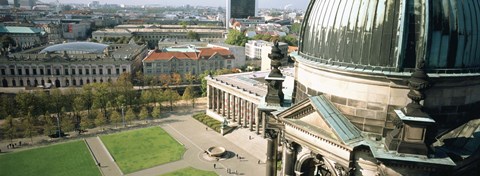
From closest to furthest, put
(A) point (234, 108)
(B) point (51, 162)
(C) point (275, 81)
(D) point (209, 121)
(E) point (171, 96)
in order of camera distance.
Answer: (C) point (275, 81) < (B) point (51, 162) < (D) point (209, 121) < (A) point (234, 108) < (E) point (171, 96)

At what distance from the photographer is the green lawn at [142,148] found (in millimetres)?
83375

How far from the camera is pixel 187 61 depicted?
171 m

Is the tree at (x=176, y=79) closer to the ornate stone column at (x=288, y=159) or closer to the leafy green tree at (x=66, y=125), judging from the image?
the leafy green tree at (x=66, y=125)

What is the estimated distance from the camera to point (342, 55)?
27109mm

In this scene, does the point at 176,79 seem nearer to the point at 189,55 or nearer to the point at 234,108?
the point at 189,55

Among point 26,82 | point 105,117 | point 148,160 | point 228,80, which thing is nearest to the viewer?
point 148,160

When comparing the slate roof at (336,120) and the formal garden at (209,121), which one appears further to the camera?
the formal garden at (209,121)

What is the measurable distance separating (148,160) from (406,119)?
7274 centimetres

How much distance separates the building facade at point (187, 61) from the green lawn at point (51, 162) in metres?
75.2

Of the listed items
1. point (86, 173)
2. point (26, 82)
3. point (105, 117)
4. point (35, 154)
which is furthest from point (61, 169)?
point (26, 82)

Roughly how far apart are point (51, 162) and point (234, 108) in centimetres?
5527

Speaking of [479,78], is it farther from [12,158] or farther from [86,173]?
[12,158]

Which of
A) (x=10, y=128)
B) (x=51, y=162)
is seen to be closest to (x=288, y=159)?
(x=51, y=162)

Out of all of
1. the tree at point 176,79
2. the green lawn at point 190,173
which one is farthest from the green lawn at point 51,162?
the tree at point 176,79
